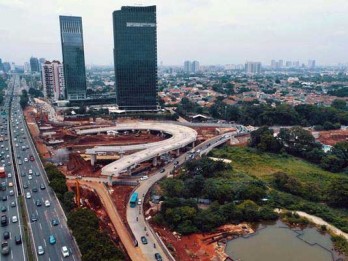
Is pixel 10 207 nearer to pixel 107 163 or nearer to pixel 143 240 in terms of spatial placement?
pixel 143 240

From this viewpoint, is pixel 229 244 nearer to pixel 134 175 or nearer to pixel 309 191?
pixel 309 191

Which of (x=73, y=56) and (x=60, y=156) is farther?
(x=73, y=56)

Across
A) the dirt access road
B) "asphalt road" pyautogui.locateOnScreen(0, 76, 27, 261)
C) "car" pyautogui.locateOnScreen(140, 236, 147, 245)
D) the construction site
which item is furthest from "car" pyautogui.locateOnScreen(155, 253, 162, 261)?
"asphalt road" pyautogui.locateOnScreen(0, 76, 27, 261)

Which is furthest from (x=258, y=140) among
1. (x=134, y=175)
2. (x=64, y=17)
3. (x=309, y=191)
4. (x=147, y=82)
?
(x=64, y=17)

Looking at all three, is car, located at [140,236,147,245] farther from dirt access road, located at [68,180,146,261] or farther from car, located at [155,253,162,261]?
car, located at [155,253,162,261]

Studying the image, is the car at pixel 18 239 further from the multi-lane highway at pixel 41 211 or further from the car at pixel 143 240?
the car at pixel 143 240

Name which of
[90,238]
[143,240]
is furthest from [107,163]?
[90,238]
